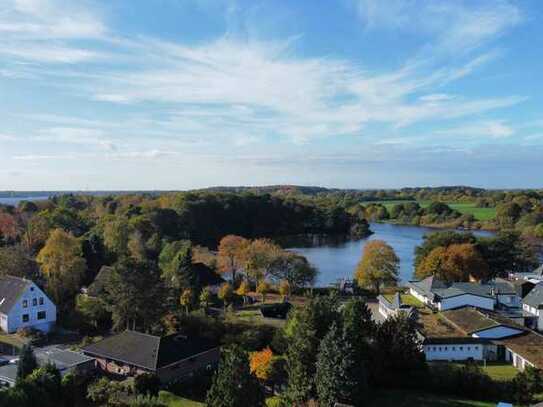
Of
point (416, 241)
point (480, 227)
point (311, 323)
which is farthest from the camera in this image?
point (480, 227)

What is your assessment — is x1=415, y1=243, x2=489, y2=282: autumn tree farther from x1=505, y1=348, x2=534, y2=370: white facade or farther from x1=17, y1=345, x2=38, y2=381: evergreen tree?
x1=17, y1=345, x2=38, y2=381: evergreen tree

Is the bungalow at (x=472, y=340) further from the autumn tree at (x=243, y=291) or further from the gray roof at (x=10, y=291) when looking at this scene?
the gray roof at (x=10, y=291)

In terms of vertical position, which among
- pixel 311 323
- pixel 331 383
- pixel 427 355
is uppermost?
pixel 311 323

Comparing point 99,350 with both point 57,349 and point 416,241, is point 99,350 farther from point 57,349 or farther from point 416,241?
point 416,241

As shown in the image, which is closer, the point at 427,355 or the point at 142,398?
the point at 142,398

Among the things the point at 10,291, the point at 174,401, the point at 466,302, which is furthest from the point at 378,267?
the point at 10,291

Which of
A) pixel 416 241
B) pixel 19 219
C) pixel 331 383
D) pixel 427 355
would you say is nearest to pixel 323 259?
pixel 416 241

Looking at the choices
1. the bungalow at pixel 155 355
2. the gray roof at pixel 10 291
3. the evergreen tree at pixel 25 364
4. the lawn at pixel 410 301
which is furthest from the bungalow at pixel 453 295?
the gray roof at pixel 10 291

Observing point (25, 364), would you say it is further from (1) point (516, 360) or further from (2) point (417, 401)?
(1) point (516, 360)
